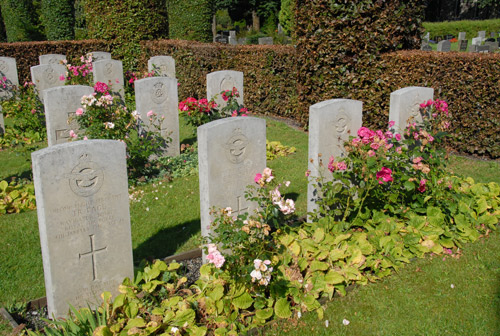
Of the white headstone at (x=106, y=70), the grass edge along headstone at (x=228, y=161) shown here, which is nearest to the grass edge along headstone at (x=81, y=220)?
the grass edge along headstone at (x=228, y=161)

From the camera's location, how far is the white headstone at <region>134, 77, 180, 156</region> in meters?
7.91

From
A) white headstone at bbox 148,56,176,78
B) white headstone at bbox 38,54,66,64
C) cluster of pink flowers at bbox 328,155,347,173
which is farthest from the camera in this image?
white headstone at bbox 38,54,66,64

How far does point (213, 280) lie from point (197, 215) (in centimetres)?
202

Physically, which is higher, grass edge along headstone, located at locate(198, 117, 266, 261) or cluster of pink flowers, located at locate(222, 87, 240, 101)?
cluster of pink flowers, located at locate(222, 87, 240, 101)

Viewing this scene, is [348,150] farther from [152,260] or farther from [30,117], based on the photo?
[30,117]

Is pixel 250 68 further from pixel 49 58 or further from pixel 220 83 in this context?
pixel 49 58

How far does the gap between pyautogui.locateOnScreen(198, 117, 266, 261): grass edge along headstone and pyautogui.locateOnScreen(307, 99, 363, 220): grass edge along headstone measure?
2.22 ft

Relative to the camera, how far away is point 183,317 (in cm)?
345

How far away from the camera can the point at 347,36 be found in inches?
340

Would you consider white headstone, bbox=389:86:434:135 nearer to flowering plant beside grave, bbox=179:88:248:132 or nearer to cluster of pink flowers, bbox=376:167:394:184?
cluster of pink flowers, bbox=376:167:394:184

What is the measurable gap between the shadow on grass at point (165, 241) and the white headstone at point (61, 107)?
283cm

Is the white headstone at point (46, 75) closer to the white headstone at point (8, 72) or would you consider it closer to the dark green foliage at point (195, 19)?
the white headstone at point (8, 72)

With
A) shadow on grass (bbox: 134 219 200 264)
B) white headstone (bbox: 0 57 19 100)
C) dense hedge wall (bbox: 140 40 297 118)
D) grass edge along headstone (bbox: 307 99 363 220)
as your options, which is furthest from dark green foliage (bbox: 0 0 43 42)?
grass edge along headstone (bbox: 307 99 363 220)

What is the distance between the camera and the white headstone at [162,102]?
7.91 meters
